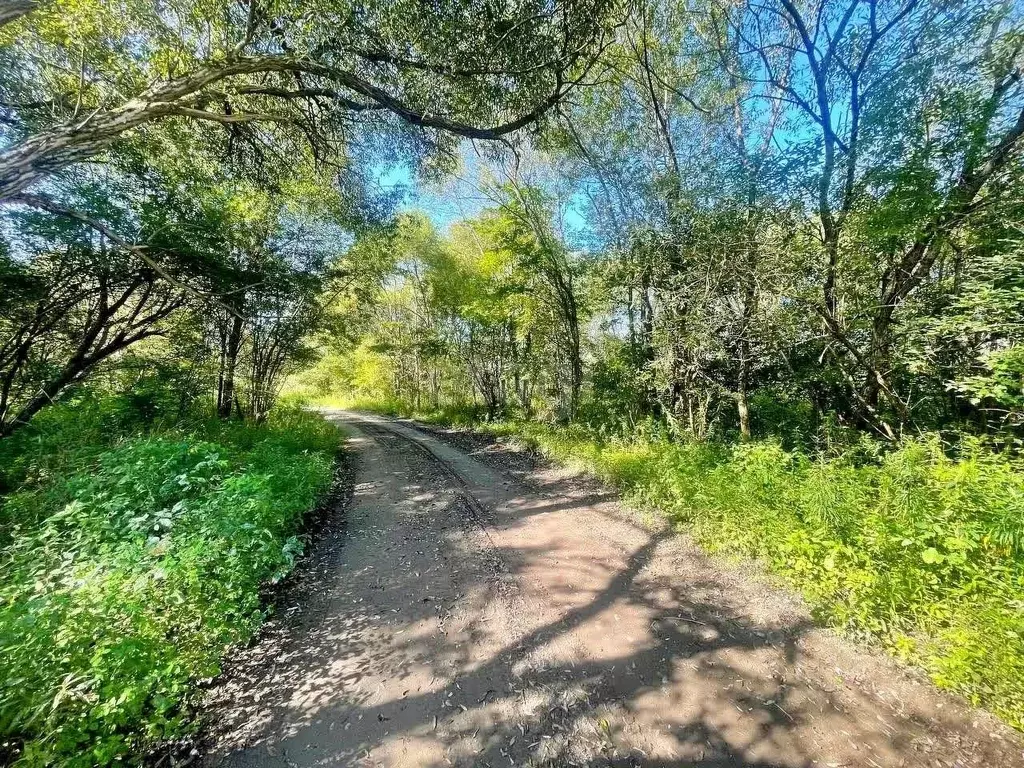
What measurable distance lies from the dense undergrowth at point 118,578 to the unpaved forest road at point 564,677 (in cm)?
43

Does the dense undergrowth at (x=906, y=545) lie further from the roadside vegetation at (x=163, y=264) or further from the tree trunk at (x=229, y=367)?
the tree trunk at (x=229, y=367)

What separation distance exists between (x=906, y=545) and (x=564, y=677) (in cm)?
282

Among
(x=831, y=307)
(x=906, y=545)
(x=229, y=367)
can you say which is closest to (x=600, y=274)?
(x=831, y=307)

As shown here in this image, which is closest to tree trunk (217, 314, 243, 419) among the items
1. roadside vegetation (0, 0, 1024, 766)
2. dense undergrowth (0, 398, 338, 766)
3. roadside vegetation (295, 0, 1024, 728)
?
roadside vegetation (0, 0, 1024, 766)

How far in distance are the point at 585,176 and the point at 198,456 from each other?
972cm

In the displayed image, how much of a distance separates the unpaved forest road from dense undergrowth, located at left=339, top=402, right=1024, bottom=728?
9.4 inches

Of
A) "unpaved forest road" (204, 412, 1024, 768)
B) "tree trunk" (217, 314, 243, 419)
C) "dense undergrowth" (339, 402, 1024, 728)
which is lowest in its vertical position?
"unpaved forest road" (204, 412, 1024, 768)

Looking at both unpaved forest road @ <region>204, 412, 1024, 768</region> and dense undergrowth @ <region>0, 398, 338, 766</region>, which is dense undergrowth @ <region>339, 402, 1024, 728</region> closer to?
unpaved forest road @ <region>204, 412, 1024, 768</region>

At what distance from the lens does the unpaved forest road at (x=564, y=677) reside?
82.1 inches

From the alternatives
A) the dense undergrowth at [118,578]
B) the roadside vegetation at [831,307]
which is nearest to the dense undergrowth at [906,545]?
the roadside vegetation at [831,307]

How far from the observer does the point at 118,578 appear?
2352mm

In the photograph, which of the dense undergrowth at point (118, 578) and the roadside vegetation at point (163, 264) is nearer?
the dense undergrowth at point (118, 578)

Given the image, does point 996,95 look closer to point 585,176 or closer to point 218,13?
point 585,176

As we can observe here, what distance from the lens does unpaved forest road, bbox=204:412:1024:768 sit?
2.09 m
